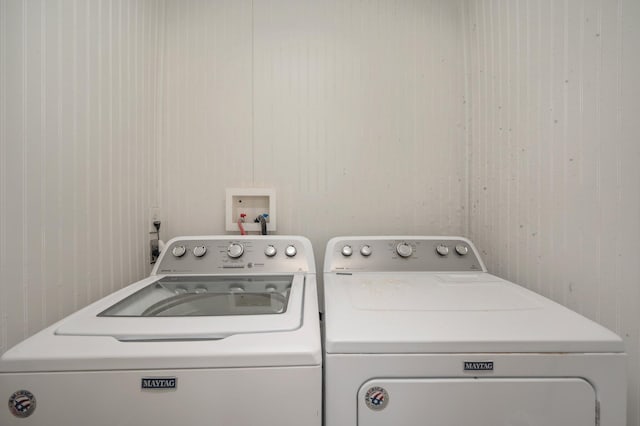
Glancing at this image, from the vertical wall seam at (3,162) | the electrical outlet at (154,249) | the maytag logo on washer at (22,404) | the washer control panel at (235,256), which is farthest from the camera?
the electrical outlet at (154,249)

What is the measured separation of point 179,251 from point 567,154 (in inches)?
61.0

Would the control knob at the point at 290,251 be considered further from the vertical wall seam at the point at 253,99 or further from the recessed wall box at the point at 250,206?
the vertical wall seam at the point at 253,99

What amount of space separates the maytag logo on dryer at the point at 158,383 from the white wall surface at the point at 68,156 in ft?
1.72

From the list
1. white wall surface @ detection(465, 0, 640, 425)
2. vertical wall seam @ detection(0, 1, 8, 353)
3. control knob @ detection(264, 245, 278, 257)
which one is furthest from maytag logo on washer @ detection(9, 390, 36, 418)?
white wall surface @ detection(465, 0, 640, 425)

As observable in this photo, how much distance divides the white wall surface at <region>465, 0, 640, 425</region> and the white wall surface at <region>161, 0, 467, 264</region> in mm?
259

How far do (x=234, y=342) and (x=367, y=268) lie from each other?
2.40 ft

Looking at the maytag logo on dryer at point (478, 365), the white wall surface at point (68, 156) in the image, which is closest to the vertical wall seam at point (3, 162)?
the white wall surface at point (68, 156)

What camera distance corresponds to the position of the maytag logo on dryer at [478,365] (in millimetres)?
619

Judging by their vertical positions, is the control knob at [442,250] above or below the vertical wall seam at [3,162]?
below

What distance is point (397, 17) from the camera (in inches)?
59.2

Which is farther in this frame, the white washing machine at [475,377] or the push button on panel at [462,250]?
the push button on panel at [462,250]

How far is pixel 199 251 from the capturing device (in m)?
1.21

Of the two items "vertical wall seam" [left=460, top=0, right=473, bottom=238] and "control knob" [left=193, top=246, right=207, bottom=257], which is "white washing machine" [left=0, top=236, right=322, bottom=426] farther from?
"vertical wall seam" [left=460, top=0, right=473, bottom=238]

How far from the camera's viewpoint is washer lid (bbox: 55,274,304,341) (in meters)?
0.64
